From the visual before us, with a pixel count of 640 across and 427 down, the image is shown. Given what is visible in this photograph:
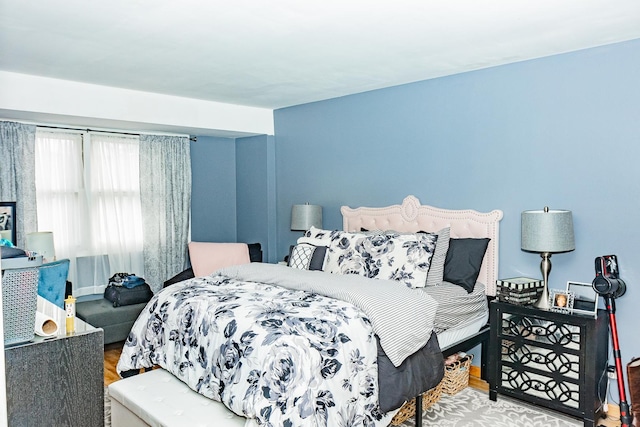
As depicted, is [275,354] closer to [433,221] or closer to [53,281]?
[53,281]

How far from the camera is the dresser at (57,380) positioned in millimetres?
1871

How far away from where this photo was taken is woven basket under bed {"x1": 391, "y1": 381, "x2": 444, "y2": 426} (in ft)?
9.86

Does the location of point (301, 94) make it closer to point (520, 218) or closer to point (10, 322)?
point (520, 218)

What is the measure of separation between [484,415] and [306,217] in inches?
98.2

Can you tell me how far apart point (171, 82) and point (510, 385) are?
3.56 meters

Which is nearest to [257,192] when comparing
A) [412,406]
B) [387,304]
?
[387,304]

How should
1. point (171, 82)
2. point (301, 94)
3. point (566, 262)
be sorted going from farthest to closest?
point (301, 94)
point (171, 82)
point (566, 262)

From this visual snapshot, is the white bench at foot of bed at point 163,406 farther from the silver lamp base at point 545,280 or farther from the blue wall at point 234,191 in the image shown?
the blue wall at point 234,191

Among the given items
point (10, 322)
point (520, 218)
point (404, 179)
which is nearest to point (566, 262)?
point (520, 218)

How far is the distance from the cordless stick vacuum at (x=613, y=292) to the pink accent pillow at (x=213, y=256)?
3502 millimetres

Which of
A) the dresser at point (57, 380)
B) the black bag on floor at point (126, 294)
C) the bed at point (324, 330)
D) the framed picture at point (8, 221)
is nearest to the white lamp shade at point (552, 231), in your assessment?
the bed at point (324, 330)

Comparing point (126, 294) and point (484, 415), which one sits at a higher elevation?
point (126, 294)

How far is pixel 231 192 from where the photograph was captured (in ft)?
20.3

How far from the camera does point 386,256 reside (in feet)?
12.2
